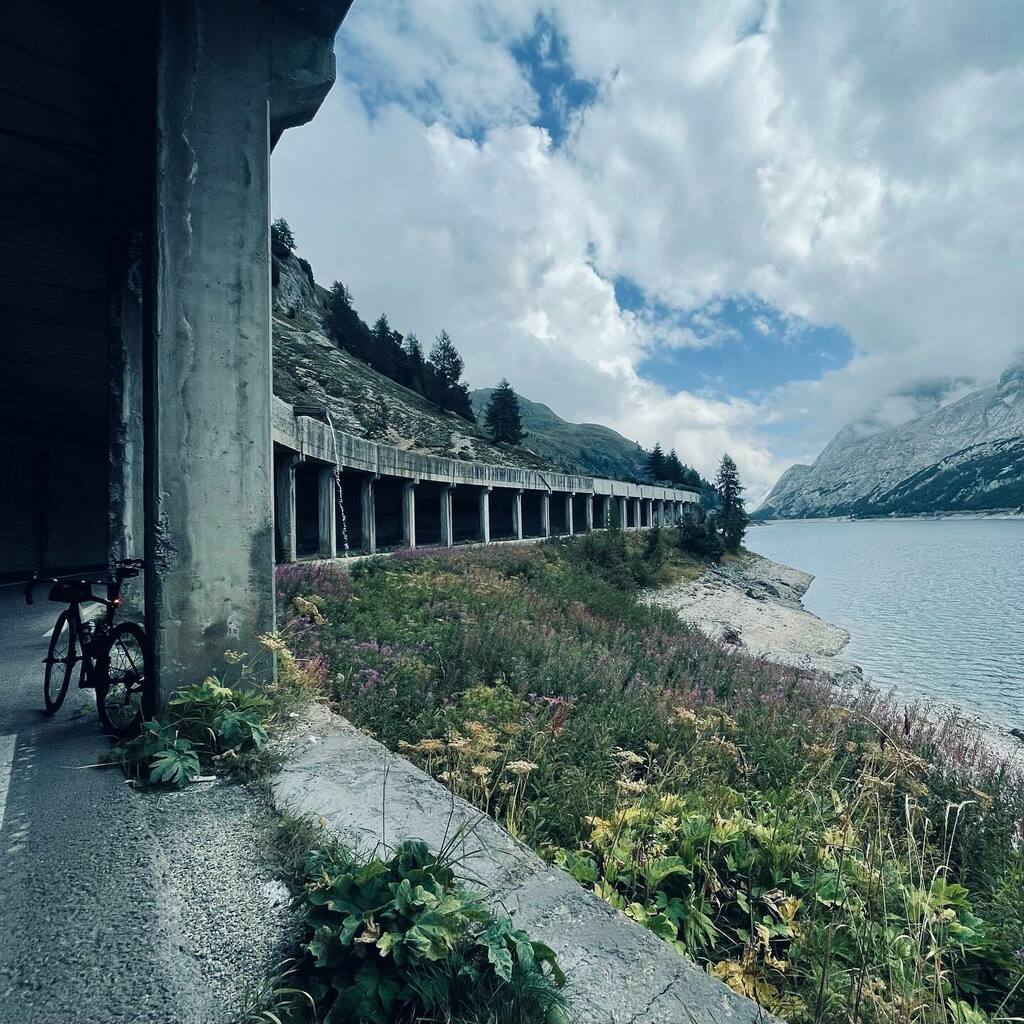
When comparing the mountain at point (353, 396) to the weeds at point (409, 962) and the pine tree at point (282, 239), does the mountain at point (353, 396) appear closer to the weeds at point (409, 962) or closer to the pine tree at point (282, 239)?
the pine tree at point (282, 239)

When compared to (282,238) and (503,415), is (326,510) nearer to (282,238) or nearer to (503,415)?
(503,415)

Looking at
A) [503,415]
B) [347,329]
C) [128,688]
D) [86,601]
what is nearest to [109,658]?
[128,688]

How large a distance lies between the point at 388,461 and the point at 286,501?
5829 millimetres

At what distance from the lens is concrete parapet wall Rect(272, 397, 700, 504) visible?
1563 centimetres

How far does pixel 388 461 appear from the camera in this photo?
21.8 meters

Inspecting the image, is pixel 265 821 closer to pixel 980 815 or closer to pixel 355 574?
pixel 980 815

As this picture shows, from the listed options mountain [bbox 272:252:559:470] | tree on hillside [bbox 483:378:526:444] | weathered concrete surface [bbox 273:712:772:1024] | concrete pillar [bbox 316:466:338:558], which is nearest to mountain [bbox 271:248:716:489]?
mountain [bbox 272:252:559:470]

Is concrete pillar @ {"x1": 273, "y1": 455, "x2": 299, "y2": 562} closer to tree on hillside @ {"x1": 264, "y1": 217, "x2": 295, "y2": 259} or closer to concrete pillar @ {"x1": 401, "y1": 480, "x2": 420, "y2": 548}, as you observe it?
concrete pillar @ {"x1": 401, "y1": 480, "x2": 420, "y2": 548}

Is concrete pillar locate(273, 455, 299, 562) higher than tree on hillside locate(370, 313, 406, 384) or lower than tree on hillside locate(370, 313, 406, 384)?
lower

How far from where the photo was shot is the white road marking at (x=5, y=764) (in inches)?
129

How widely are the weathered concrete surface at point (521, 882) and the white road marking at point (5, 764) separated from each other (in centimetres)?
160

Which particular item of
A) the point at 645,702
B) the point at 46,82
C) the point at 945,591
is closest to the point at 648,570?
the point at 945,591

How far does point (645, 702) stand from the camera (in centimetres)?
657

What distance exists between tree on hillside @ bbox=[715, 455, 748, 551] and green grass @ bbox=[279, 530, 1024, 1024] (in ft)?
151
